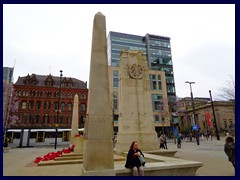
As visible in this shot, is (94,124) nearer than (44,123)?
Yes

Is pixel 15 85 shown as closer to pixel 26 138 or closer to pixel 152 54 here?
pixel 26 138

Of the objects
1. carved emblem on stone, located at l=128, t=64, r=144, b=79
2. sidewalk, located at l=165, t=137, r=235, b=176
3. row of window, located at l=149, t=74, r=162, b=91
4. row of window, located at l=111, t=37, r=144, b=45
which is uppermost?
row of window, located at l=111, t=37, r=144, b=45

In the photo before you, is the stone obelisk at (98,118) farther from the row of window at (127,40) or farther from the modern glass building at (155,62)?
the row of window at (127,40)

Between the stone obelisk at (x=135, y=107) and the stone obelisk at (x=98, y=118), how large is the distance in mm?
6554

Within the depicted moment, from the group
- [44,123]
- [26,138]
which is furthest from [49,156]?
[44,123]

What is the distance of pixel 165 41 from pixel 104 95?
74534 millimetres

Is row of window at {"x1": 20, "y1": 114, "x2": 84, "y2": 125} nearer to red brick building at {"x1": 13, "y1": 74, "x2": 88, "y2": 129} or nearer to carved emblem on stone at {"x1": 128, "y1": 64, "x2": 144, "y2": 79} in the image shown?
red brick building at {"x1": 13, "y1": 74, "x2": 88, "y2": 129}

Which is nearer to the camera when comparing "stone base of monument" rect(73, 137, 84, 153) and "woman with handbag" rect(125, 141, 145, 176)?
"woman with handbag" rect(125, 141, 145, 176)

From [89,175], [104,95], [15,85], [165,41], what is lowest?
[89,175]

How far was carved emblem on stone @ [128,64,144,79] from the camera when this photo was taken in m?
14.1

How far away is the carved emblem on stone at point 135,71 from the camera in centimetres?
1406

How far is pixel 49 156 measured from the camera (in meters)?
11.3

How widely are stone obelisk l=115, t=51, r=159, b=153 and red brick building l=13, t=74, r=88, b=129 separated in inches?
1534

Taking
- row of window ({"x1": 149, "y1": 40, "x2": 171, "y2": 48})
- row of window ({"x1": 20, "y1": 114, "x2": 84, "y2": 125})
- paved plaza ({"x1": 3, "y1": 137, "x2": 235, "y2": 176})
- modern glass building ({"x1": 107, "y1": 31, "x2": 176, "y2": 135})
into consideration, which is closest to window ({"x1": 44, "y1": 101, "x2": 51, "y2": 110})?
row of window ({"x1": 20, "y1": 114, "x2": 84, "y2": 125})
